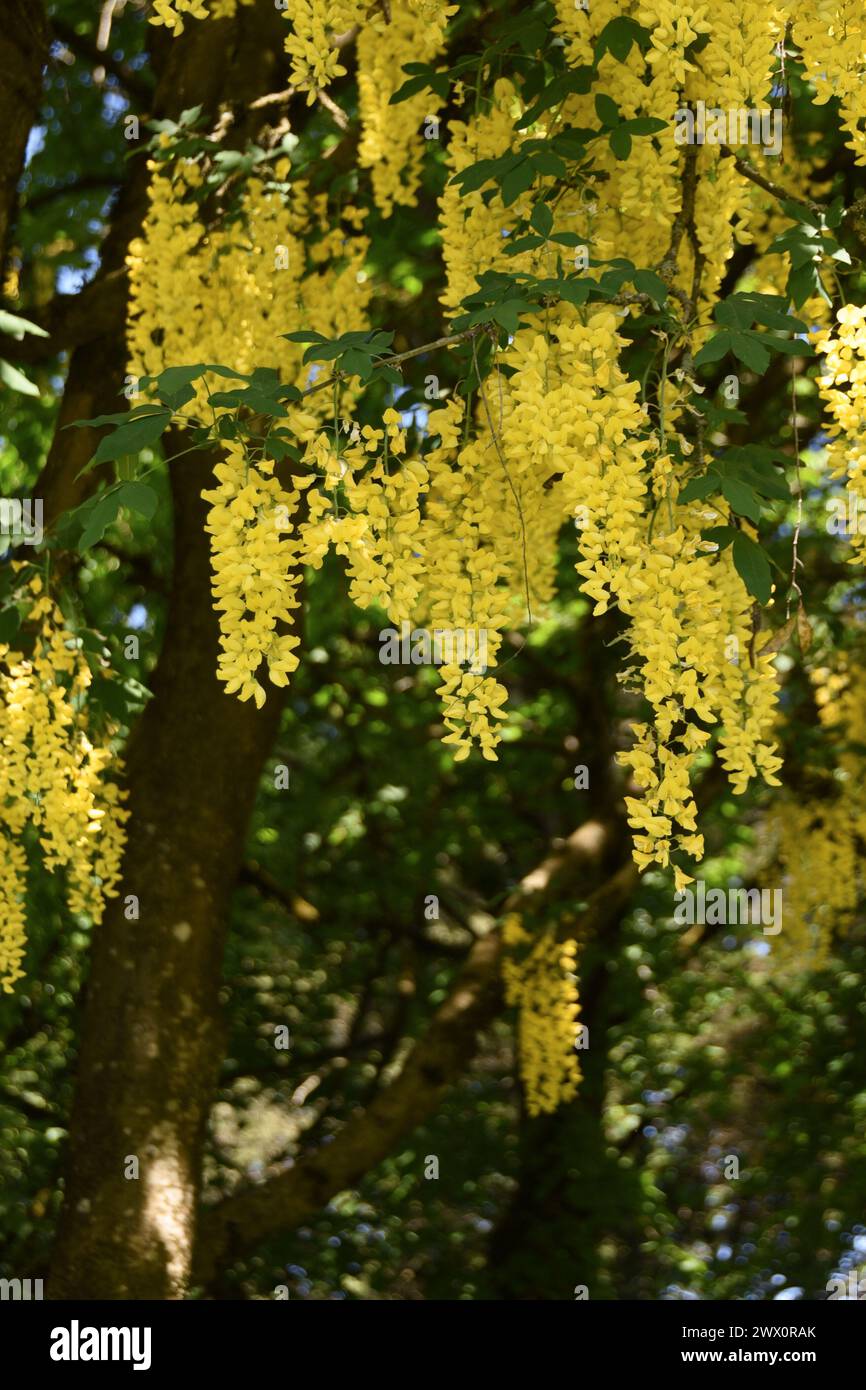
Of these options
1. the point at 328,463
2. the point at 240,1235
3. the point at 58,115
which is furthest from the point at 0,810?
the point at 58,115

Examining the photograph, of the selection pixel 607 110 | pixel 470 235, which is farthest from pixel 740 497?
pixel 470 235

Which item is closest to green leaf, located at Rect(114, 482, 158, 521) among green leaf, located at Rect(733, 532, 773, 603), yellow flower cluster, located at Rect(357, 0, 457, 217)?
green leaf, located at Rect(733, 532, 773, 603)

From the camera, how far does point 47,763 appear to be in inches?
124

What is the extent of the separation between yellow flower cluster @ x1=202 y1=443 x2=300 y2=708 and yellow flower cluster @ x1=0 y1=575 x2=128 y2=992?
1.11m

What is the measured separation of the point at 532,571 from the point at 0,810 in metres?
1.30

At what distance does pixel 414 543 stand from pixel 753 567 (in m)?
0.49

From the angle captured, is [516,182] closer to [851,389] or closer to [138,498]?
[851,389]

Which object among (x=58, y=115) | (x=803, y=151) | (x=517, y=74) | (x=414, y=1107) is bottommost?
(x=414, y=1107)

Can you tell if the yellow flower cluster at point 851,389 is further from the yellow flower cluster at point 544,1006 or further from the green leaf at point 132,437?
the yellow flower cluster at point 544,1006

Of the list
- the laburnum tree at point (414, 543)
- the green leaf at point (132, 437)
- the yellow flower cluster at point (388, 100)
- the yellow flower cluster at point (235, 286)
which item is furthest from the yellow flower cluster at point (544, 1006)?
the green leaf at point (132, 437)

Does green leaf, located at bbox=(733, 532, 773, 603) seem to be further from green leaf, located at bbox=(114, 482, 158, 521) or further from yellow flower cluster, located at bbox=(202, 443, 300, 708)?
green leaf, located at bbox=(114, 482, 158, 521)

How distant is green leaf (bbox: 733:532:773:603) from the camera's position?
2.01m

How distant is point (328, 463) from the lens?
2117 millimetres

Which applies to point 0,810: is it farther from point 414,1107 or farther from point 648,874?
point 648,874
